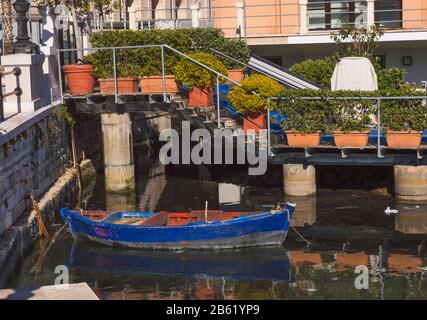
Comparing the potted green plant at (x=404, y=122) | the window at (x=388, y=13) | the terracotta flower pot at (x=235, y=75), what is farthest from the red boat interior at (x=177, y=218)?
the window at (x=388, y=13)

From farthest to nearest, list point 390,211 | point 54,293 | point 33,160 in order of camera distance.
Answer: point 390,211
point 33,160
point 54,293

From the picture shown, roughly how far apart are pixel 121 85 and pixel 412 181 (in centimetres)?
774

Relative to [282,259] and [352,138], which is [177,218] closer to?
[282,259]

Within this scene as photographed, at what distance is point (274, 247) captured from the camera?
58.4 ft

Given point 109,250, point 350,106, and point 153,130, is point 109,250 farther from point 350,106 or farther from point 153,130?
point 153,130

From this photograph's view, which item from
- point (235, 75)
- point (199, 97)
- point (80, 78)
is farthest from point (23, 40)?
point (235, 75)

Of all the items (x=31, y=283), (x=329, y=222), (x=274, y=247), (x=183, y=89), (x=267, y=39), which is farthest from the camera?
(x=267, y=39)

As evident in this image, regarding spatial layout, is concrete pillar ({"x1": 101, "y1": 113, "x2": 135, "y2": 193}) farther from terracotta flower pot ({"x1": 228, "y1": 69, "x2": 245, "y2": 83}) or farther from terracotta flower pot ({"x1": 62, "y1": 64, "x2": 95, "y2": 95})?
terracotta flower pot ({"x1": 228, "y1": 69, "x2": 245, "y2": 83})

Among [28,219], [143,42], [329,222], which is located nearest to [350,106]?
[329,222]

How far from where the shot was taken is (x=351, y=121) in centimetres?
2023

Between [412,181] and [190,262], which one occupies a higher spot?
[412,181]

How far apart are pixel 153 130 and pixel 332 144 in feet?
39.8

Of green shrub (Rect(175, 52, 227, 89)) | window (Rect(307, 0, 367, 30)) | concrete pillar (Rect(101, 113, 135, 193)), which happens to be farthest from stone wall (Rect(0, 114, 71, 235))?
window (Rect(307, 0, 367, 30))

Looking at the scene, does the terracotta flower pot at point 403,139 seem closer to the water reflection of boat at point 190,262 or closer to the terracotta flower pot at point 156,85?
the water reflection of boat at point 190,262
